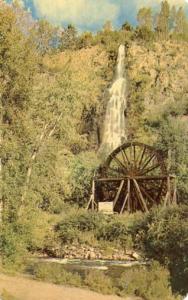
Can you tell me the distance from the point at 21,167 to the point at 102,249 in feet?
13.0

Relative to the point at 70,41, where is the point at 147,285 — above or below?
below

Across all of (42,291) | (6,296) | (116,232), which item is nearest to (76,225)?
(116,232)

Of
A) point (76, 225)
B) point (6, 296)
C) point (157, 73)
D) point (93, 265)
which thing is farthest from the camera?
point (157, 73)

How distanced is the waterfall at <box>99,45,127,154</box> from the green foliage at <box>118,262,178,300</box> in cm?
1829

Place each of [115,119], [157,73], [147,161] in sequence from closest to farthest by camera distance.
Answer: [147,161], [115,119], [157,73]

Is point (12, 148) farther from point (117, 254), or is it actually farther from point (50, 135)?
point (117, 254)

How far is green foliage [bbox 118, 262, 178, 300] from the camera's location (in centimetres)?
912

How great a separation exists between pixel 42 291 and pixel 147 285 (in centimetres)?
173

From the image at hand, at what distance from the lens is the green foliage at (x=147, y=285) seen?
9.12 meters

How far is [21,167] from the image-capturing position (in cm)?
1278

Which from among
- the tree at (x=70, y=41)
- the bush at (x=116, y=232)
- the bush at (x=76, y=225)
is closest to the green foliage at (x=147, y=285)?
the bush at (x=116, y=232)

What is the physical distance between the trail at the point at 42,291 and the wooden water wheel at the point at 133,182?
10368 millimetres

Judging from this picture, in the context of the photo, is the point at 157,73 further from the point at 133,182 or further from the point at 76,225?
the point at 76,225

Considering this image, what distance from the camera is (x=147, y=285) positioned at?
9.57 m
